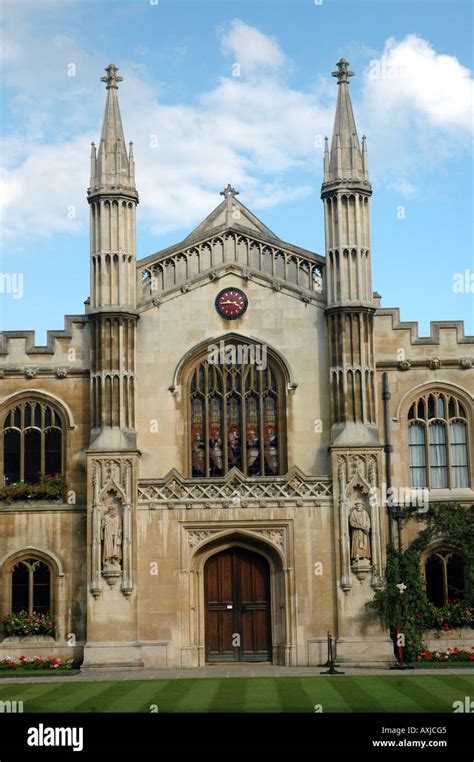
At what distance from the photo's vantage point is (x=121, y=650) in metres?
31.9

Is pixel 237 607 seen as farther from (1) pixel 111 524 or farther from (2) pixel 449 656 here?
(2) pixel 449 656

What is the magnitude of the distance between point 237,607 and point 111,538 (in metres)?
4.04

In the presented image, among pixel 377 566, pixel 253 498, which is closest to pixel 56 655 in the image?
pixel 253 498

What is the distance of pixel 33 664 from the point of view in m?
32.4

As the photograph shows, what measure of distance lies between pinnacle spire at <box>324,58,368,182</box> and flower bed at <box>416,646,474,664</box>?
43.3 feet

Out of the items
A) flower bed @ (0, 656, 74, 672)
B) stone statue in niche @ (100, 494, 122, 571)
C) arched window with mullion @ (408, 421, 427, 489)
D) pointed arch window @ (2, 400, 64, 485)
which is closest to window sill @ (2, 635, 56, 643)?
flower bed @ (0, 656, 74, 672)

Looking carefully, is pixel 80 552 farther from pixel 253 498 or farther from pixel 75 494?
pixel 253 498

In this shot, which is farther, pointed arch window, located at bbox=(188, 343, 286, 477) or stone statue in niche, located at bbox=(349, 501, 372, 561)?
pointed arch window, located at bbox=(188, 343, 286, 477)

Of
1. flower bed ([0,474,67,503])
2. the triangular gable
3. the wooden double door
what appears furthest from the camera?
the triangular gable

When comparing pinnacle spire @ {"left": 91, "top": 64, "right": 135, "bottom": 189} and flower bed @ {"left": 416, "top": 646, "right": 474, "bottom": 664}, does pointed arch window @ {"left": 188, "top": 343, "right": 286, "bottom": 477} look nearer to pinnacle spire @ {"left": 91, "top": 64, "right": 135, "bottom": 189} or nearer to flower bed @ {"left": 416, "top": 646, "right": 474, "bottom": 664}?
pinnacle spire @ {"left": 91, "top": 64, "right": 135, "bottom": 189}

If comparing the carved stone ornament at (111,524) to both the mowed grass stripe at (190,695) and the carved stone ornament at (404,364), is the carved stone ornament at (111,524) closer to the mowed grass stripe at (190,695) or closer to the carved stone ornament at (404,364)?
the mowed grass stripe at (190,695)

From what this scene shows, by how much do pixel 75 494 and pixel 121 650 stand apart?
4582 mm

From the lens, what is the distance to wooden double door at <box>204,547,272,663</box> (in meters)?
33.1

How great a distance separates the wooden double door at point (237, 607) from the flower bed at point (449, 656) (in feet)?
13.6
